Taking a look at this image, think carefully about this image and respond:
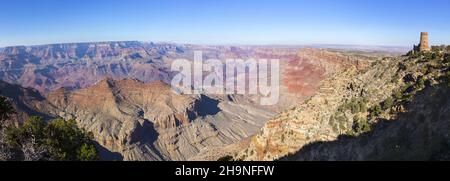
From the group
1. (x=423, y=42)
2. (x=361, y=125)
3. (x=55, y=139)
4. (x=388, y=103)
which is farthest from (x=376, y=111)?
(x=55, y=139)

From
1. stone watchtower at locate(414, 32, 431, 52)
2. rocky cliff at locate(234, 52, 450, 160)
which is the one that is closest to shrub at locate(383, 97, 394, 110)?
rocky cliff at locate(234, 52, 450, 160)

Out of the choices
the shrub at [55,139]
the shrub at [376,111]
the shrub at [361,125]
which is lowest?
the shrub at [55,139]

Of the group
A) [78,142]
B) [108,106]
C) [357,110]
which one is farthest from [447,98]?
[108,106]

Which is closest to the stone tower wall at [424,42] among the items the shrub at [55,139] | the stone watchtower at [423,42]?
the stone watchtower at [423,42]

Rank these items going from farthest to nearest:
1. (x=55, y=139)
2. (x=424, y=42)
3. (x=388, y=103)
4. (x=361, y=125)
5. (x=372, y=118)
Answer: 1. (x=424, y=42)
2. (x=55, y=139)
3. (x=388, y=103)
4. (x=372, y=118)
5. (x=361, y=125)

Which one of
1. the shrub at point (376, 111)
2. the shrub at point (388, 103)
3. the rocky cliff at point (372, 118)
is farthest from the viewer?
the shrub at point (376, 111)

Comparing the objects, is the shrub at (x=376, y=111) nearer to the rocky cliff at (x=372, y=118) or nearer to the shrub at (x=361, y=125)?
the rocky cliff at (x=372, y=118)

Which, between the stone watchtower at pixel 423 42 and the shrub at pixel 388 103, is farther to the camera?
the stone watchtower at pixel 423 42

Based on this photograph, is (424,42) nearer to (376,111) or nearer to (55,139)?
(376,111)

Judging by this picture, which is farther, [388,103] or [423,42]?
[423,42]
